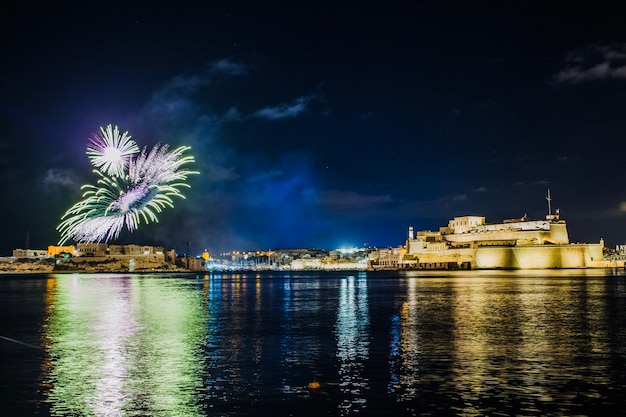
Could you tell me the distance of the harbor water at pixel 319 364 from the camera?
1212 cm

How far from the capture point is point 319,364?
54.2ft

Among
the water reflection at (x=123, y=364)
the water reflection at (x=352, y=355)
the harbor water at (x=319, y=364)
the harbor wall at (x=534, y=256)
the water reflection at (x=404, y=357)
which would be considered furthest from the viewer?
the harbor wall at (x=534, y=256)

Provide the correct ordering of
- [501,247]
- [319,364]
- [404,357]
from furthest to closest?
[501,247], [404,357], [319,364]

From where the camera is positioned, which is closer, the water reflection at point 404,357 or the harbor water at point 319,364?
the harbor water at point 319,364

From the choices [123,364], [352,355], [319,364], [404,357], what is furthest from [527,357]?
[123,364]

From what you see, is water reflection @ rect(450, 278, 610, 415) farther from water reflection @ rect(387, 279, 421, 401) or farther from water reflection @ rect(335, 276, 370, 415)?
water reflection @ rect(335, 276, 370, 415)

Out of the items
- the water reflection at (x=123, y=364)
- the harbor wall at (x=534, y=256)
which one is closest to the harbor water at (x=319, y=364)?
the water reflection at (x=123, y=364)

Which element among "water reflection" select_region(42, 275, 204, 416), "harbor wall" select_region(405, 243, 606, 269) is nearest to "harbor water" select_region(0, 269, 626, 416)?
"water reflection" select_region(42, 275, 204, 416)

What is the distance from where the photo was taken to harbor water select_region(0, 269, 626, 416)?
12.1 m

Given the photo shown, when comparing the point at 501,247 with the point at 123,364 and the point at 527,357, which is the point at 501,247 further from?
the point at 123,364

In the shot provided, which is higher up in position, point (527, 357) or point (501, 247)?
point (501, 247)

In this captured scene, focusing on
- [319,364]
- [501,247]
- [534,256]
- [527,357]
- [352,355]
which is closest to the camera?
[319,364]

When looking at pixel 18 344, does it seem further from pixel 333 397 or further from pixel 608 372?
pixel 608 372

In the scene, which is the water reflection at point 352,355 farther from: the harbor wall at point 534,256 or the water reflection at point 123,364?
the harbor wall at point 534,256
